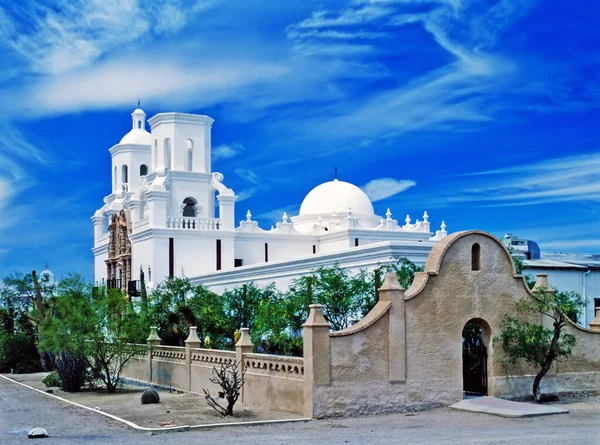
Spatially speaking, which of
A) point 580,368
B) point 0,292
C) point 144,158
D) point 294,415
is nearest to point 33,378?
point 0,292

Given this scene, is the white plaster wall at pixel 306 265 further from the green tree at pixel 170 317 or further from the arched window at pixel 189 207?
the arched window at pixel 189 207

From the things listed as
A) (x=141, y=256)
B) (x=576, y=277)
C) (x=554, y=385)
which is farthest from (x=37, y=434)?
(x=141, y=256)

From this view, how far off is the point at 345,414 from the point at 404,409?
1493 millimetres

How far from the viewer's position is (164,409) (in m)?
20.0

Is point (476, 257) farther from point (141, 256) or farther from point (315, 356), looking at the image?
point (141, 256)

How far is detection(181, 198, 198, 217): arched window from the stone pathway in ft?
113

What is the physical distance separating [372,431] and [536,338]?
576 cm

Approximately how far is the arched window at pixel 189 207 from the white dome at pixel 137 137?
9.38 m

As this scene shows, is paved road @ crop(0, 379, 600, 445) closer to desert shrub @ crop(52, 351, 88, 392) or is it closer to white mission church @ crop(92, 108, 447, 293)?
desert shrub @ crop(52, 351, 88, 392)

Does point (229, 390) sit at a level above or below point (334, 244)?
below

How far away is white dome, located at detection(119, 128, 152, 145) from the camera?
2330 inches

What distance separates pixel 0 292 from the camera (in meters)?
42.8

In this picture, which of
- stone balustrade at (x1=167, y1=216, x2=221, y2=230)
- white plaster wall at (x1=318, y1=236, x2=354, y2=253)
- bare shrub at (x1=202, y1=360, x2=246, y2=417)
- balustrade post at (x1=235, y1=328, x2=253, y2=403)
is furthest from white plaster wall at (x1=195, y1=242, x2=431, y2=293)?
bare shrub at (x1=202, y1=360, x2=246, y2=417)

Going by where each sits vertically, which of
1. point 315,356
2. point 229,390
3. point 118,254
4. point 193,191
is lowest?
point 229,390
